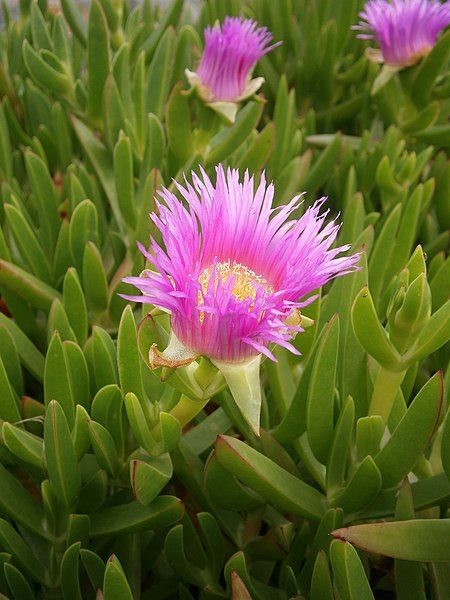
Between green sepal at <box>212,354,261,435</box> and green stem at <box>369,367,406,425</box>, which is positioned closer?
green sepal at <box>212,354,261,435</box>

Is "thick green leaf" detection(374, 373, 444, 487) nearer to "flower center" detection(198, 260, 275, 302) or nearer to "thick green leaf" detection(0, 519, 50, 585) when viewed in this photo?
"flower center" detection(198, 260, 275, 302)

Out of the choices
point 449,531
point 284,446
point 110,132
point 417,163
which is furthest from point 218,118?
point 449,531

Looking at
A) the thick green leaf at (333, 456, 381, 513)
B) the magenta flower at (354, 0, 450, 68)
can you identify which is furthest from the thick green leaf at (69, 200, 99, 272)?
the magenta flower at (354, 0, 450, 68)

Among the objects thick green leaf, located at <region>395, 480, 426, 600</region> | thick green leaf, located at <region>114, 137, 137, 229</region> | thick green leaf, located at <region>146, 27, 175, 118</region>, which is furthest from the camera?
thick green leaf, located at <region>146, 27, 175, 118</region>

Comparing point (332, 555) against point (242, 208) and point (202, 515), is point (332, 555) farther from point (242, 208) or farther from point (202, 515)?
point (242, 208)

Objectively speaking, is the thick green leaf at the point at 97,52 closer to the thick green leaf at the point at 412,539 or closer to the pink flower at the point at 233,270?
the pink flower at the point at 233,270

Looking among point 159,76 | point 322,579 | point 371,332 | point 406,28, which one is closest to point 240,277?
point 371,332

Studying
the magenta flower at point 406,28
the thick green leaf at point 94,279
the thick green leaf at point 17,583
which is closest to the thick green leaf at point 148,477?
the thick green leaf at point 17,583

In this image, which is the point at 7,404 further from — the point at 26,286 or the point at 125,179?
the point at 125,179
